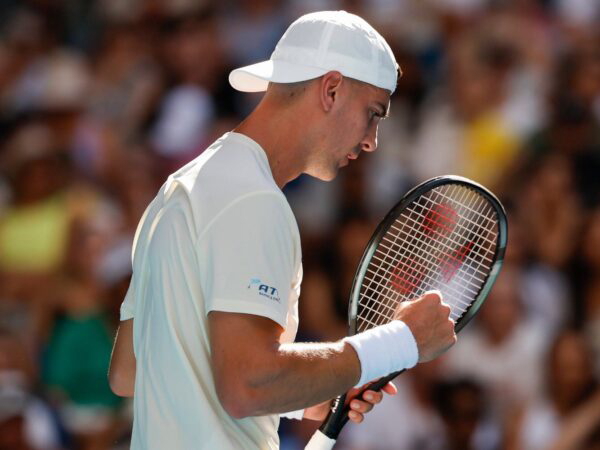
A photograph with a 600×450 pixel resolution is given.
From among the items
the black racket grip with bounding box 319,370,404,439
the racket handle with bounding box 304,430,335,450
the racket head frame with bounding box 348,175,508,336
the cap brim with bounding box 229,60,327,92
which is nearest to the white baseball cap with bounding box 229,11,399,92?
the cap brim with bounding box 229,60,327,92

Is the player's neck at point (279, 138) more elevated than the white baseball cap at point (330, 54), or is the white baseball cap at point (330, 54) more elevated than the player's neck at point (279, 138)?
the white baseball cap at point (330, 54)

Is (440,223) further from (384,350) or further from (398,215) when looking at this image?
(384,350)

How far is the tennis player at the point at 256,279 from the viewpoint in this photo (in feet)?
8.46

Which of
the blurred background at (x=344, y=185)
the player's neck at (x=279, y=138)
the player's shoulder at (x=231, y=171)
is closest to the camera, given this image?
the player's shoulder at (x=231, y=171)

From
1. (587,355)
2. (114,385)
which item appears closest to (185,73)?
(587,355)

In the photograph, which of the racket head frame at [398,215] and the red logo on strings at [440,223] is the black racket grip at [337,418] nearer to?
the racket head frame at [398,215]

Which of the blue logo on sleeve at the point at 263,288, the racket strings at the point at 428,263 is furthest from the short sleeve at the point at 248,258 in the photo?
the racket strings at the point at 428,263

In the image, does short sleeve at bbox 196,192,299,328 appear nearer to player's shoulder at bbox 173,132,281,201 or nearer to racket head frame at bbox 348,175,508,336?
player's shoulder at bbox 173,132,281,201

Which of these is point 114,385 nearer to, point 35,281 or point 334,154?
point 334,154

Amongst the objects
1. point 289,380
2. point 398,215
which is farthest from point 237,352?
point 398,215

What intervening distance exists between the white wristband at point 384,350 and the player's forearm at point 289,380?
46mm

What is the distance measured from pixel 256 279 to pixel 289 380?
221 millimetres

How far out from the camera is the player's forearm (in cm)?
254

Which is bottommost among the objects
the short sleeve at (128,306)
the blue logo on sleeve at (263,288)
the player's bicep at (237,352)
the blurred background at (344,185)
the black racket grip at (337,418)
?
the blurred background at (344,185)
